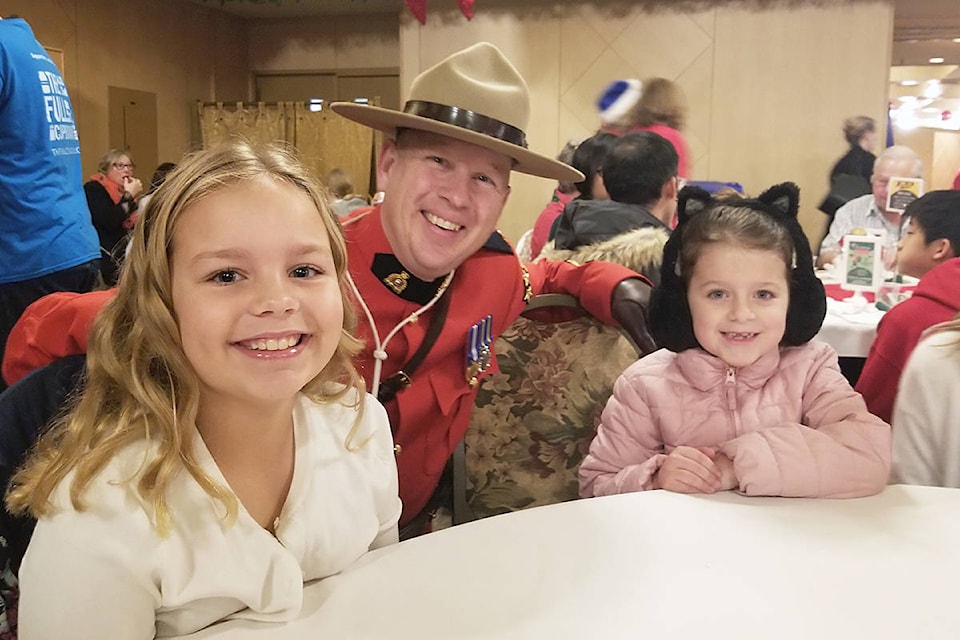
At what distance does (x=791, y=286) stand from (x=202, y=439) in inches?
39.7

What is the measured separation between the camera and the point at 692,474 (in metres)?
1.27

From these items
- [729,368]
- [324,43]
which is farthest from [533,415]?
[324,43]

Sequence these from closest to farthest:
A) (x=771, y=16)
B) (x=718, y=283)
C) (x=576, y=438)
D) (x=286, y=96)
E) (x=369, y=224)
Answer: (x=718, y=283), (x=369, y=224), (x=576, y=438), (x=771, y=16), (x=286, y=96)

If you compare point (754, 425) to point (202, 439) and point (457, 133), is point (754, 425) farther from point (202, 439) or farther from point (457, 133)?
point (202, 439)

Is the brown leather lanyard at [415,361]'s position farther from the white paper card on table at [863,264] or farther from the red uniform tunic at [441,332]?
the white paper card on table at [863,264]

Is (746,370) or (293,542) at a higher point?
(746,370)

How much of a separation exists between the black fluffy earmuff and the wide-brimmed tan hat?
13.5 inches

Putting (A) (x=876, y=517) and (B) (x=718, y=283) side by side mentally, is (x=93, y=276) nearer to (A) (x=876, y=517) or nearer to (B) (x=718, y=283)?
(B) (x=718, y=283)

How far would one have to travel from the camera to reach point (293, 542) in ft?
3.24

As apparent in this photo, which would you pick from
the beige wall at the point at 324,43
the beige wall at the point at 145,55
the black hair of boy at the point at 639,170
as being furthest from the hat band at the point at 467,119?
the beige wall at the point at 324,43

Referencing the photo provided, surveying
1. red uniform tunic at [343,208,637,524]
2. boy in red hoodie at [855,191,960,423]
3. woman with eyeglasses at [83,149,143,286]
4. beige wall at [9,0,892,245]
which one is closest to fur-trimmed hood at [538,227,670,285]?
red uniform tunic at [343,208,637,524]

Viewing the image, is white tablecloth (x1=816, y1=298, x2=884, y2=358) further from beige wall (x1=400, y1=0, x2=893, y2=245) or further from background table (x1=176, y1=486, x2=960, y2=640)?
beige wall (x1=400, y1=0, x2=893, y2=245)

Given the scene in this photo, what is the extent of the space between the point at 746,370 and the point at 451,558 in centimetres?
69

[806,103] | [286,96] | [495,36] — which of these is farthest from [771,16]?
[286,96]
